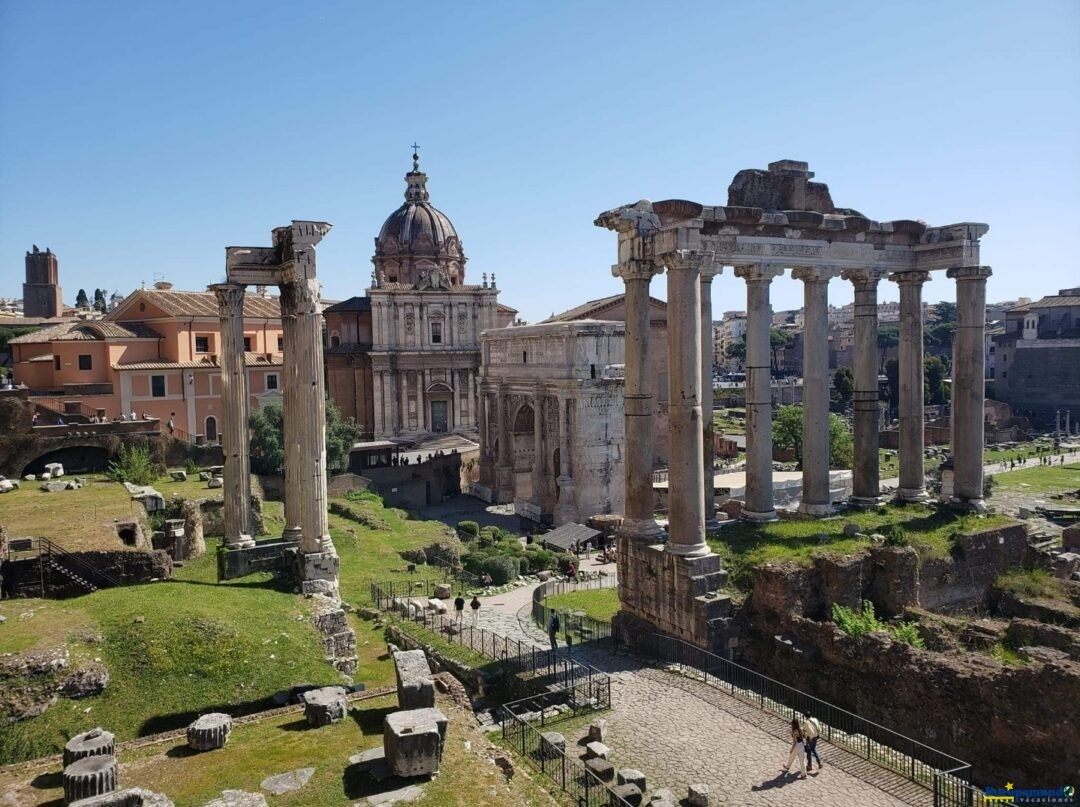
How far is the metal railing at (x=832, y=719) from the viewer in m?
11.0

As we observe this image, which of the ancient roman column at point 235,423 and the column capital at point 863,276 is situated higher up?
the column capital at point 863,276

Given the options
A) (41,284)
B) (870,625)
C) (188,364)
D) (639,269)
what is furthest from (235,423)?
(41,284)

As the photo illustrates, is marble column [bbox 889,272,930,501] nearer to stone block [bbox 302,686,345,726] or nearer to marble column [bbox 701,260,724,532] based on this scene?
marble column [bbox 701,260,724,532]

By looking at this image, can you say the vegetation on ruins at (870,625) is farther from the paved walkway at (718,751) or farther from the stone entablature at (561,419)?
the stone entablature at (561,419)

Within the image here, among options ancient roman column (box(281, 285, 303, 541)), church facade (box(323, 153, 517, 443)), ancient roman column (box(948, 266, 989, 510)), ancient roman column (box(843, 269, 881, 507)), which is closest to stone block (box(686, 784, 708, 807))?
ancient roman column (box(281, 285, 303, 541))

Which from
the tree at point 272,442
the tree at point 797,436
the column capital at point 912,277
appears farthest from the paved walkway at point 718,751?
the tree at point 797,436

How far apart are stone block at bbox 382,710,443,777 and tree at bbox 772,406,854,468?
141ft

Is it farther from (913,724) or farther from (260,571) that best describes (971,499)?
(260,571)

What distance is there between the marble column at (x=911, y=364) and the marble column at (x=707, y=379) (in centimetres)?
549

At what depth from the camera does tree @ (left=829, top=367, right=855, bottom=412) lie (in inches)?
2997

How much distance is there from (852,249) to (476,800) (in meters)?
15.5

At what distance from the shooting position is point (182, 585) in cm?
1672

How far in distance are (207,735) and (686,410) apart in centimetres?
977

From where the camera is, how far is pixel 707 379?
18.7m
